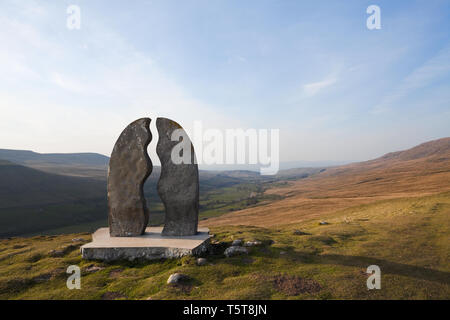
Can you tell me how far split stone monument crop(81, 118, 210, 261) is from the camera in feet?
48.8

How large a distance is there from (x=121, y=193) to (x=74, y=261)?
13.8ft

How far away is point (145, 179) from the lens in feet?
49.6

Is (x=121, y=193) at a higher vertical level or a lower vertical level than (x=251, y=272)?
higher

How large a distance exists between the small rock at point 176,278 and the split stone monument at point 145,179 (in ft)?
13.7

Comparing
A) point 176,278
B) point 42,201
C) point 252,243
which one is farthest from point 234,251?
point 42,201

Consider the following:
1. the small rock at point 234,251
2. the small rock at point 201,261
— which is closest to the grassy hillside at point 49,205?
the small rock at point 234,251

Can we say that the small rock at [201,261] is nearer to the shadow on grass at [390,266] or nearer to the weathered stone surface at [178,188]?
the weathered stone surface at [178,188]

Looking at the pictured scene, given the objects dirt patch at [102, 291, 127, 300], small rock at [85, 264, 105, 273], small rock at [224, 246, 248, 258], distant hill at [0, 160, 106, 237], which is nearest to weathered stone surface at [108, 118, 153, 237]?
small rock at [85, 264, 105, 273]
